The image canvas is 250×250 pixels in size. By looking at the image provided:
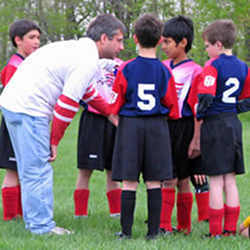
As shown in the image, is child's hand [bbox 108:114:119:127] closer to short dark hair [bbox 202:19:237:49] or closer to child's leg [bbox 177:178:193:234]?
child's leg [bbox 177:178:193:234]

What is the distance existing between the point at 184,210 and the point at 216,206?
19.8 inches

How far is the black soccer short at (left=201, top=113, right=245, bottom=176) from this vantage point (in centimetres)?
450

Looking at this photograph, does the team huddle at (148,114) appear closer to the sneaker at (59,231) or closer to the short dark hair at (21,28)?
the sneaker at (59,231)

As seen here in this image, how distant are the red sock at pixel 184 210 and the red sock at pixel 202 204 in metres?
0.54

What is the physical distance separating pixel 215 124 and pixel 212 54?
68cm

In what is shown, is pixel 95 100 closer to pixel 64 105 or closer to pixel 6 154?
pixel 64 105

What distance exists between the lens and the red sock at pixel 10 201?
17.3 ft

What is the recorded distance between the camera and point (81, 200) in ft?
18.2

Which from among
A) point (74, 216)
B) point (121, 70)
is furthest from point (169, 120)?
point (74, 216)

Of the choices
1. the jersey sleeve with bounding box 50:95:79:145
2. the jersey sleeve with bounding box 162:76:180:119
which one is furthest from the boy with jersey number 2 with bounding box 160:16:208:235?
the jersey sleeve with bounding box 50:95:79:145

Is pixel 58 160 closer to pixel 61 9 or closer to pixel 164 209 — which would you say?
pixel 164 209

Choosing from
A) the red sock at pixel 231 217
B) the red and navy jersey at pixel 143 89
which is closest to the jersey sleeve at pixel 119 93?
the red and navy jersey at pixel 143 89

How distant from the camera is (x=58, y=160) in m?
11.0

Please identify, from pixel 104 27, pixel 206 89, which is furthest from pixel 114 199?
pixel 104 27
